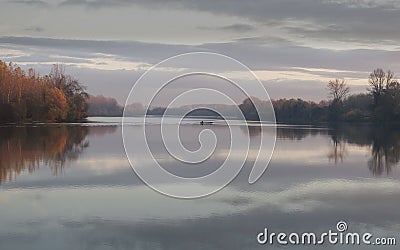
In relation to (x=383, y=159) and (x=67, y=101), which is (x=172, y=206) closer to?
(x=383, y=159)

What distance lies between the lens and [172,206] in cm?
1093

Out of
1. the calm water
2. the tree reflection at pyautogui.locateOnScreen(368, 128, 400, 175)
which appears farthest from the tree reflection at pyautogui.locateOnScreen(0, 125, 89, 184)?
the tree reflection at pyautogui.locateOnScreen(368, 128, 400, 175)

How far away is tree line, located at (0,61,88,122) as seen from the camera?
5175 cm

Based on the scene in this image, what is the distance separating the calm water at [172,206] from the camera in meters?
8.38

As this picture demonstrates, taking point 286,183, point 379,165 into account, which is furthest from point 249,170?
point 379,165

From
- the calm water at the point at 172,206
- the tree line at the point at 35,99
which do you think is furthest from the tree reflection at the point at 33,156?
the tree line at the point at 35,99

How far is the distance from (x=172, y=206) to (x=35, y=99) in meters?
48.6

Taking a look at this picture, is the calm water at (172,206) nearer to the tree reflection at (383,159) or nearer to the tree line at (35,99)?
the tree reflection at (383,159)

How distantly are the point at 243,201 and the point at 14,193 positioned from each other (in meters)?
5.73

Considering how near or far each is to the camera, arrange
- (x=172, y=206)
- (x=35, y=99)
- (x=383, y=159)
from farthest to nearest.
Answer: (x=35, y=99) < (x=383, y=159) < (x=172, y=206)

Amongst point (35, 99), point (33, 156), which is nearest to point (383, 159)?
point (33, 156)

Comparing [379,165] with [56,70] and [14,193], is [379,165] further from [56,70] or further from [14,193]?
[56,70]

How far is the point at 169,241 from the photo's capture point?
8203mm

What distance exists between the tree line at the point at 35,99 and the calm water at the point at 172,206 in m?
35.5
